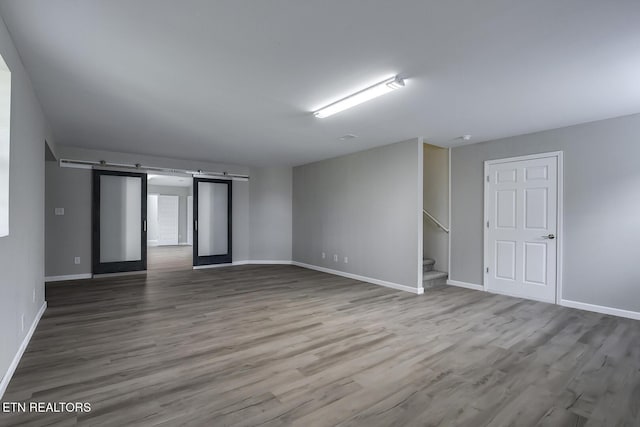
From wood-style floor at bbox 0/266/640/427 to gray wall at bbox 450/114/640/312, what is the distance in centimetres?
41

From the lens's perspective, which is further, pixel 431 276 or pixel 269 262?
pixel 269 262

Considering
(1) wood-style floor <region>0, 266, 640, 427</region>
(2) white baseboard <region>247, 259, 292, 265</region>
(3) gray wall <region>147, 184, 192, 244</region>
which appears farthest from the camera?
(3) gray wall <region>147, 184, 192, 244</region>

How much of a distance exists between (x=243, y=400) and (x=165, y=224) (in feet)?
39.9

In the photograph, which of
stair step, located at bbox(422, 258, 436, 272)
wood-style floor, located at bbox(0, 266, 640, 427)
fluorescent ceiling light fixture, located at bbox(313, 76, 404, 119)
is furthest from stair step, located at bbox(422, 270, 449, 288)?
fluorescent ceiling light fixture, located at bbox(313, 76, 404, 119)

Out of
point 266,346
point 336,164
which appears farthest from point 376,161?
point 266,346

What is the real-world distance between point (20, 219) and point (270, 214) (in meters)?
5.54

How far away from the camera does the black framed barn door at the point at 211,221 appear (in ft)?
23.7

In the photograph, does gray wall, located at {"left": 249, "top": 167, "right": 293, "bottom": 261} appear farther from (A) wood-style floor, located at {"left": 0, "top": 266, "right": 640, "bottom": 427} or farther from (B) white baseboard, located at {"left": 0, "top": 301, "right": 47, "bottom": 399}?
(B) white baseboard, located at {"left": 0, "top": 301, "right": 47, "bottom": 399}

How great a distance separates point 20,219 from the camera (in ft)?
8.44

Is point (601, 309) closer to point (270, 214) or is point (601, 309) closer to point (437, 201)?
point (437, 201)

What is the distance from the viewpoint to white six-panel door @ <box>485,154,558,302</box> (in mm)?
4363

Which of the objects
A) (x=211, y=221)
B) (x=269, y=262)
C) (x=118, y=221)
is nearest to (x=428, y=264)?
(x=269, y=262)

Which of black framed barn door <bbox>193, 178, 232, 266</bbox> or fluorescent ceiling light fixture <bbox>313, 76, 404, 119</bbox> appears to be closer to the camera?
fluorescent ceiling light fixture <bbox>313, 76, 404, 119</bbox>

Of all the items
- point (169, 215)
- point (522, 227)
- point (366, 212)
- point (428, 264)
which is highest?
point (366, 212)
